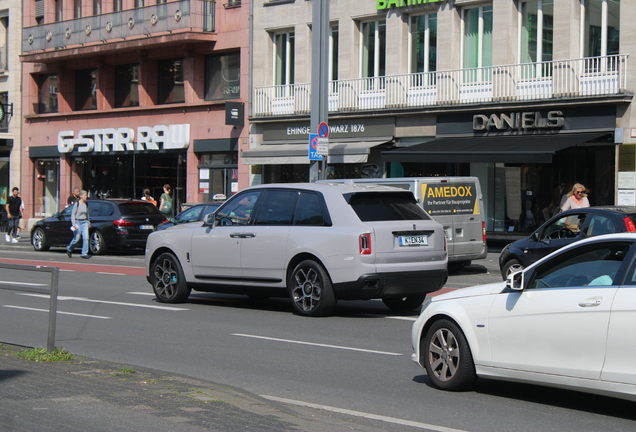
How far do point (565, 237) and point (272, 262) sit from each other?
5.74 metres

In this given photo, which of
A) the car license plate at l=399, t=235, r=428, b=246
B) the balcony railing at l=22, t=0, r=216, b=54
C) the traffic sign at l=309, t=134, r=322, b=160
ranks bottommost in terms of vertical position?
the car license plate at l=399, t=235, r=428, b=246

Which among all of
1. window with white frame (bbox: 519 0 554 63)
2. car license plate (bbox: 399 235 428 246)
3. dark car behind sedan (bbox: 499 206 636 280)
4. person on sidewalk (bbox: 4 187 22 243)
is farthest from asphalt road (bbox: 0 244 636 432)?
person on sidewalk (bbox: 4 187 22 243)

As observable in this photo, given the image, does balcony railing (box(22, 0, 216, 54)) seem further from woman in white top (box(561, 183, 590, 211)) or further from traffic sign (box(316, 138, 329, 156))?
woman in white top (box(561, 183, 590, 211))

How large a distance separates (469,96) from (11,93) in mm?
24949

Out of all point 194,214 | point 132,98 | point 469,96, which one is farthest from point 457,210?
point 132,98

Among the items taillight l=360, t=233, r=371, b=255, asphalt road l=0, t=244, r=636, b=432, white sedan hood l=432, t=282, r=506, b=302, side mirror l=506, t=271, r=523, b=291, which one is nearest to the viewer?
asphalt road l=0, t=244, r=636, b=432

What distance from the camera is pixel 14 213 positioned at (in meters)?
28.6

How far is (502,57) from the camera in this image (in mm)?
23766

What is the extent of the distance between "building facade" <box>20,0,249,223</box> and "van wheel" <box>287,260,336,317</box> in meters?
19.6

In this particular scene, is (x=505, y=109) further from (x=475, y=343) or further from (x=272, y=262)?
(x=475, y=343)

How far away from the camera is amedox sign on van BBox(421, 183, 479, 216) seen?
15.9 m

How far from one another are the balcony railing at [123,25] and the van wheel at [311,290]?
2196cm

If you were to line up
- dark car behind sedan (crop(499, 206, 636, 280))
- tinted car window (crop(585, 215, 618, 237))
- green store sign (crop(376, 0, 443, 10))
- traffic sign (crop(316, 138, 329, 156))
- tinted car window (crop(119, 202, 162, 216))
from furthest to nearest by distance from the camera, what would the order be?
1. green store sign (crop(376, 0, 443, 10))
2. tinted car window (crop(119, 202, 162, 216))
3. traffic sign (crop(316, 138, 329, 156))
4. tinted car window (crop(585, 215, 618, 237))
5. dark car behind sedan (crop(499, 206, 636, 280))

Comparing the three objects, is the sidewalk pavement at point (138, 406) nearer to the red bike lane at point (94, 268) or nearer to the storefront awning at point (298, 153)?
the red bike lane at point (94, 268)
